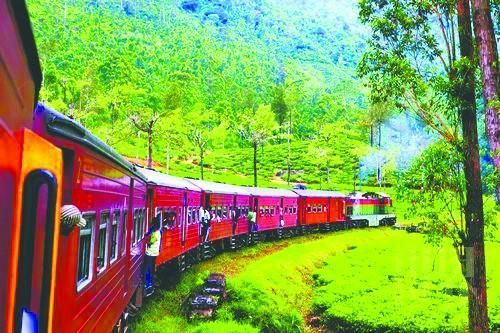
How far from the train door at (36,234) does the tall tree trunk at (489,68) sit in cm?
825

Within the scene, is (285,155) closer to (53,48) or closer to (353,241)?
(53,48)

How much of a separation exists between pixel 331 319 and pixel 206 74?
362 ft

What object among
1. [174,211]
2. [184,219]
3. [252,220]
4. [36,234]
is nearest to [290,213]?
[252,220]

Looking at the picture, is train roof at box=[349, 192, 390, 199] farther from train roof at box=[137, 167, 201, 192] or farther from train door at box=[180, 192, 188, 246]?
train door at box=[180, 192, 188, 246]

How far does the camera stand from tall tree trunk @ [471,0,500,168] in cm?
928

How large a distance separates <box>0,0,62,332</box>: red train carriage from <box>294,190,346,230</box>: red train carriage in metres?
34.4

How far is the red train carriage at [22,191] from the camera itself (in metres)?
1.75

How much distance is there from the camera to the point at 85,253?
5438 mm

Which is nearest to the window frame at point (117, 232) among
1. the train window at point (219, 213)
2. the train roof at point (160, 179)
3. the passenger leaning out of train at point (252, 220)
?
the train roof at point (160, 179)

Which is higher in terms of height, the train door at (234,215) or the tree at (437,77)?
the tree at (437,77)

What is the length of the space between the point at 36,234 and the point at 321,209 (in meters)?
37.7

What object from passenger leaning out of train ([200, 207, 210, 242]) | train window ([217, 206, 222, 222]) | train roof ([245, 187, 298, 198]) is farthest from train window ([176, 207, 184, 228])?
train roof ([245, 187, 298, 198])

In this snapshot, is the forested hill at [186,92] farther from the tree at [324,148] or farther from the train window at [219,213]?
the train window at [219,213]

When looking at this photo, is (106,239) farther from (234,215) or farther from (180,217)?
(234,215)
